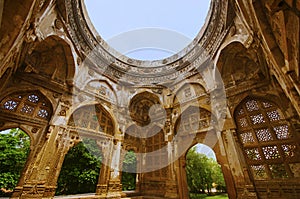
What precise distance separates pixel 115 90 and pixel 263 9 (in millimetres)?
8556

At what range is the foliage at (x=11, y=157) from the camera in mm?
9547

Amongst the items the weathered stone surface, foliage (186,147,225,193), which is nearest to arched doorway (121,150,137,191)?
the weathered stone surface

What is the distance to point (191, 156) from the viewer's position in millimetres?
16859

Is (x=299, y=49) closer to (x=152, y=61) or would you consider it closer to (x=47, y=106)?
(x=47, y=106)

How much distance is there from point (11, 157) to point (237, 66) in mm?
15270

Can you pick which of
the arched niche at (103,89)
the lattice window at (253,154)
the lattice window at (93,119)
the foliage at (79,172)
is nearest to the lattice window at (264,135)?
the lattice window at (253,154)

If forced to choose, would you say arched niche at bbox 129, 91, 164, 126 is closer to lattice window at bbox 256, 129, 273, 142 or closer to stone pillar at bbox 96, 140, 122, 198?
stone pillar at bbox 96, 140, 122, 198

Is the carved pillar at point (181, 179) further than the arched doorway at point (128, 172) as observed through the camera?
No

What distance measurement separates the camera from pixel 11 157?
33.2ft

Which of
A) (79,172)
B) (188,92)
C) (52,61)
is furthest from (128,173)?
(52,61)

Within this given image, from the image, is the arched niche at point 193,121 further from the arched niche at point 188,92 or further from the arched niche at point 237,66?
the arched niche at point 237,66

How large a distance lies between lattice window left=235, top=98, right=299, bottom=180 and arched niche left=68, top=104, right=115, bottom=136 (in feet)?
23.8

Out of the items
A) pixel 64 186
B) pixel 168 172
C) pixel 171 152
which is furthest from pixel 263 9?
pixel 64 186

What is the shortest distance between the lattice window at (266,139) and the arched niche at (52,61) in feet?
29.5
